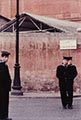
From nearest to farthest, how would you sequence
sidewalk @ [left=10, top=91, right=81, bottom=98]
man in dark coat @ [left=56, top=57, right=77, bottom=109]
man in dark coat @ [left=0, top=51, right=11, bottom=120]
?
man in dark coat @ [left=0, top=51, right=11, bottom=120], man in dark coat @ [left=56, top=57, right=77, bottom=109], sidewalk @ [left=10, top=91, right=81, bottom=98]

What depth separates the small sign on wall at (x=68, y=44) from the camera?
2684 cm

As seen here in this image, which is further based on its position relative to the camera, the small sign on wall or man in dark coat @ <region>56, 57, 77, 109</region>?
the small sign on wall

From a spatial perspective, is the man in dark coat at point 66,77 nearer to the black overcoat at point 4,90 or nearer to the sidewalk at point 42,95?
the black overcoat at point 4,90

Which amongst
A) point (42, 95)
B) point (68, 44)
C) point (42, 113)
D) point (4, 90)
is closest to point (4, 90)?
point (4, 90)

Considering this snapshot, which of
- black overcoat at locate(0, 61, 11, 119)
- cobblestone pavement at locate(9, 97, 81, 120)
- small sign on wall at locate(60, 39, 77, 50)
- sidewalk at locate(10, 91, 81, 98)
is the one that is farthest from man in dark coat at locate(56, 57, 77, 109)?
small sign on wall at locate(60, 39, 77, 50)

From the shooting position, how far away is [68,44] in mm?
26922

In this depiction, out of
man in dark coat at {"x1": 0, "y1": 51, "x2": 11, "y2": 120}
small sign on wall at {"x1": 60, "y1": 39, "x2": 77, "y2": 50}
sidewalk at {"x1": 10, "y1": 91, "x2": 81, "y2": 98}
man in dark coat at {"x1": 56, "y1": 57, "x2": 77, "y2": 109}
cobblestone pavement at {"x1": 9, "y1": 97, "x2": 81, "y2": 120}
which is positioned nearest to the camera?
man in dark coat at {"x1": 0, "y1": 51, "x2": 11, "y2": 120}

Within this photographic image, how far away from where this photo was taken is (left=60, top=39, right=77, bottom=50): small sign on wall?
88.1 ft

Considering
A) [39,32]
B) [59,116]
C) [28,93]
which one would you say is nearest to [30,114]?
[59,116]

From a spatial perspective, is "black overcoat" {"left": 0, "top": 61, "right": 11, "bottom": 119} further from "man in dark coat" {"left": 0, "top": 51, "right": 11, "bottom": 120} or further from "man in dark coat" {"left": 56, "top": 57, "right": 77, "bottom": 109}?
"man in dark coat" {"left": 56, "top": 57, "right": 77, "bottom": 109}

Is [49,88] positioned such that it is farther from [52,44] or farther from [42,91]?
[52,44]

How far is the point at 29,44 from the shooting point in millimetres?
27312

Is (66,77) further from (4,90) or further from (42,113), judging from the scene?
(4,90)

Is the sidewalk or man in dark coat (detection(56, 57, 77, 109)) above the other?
man in dark coat (detection(56, 57, 77, 109))
